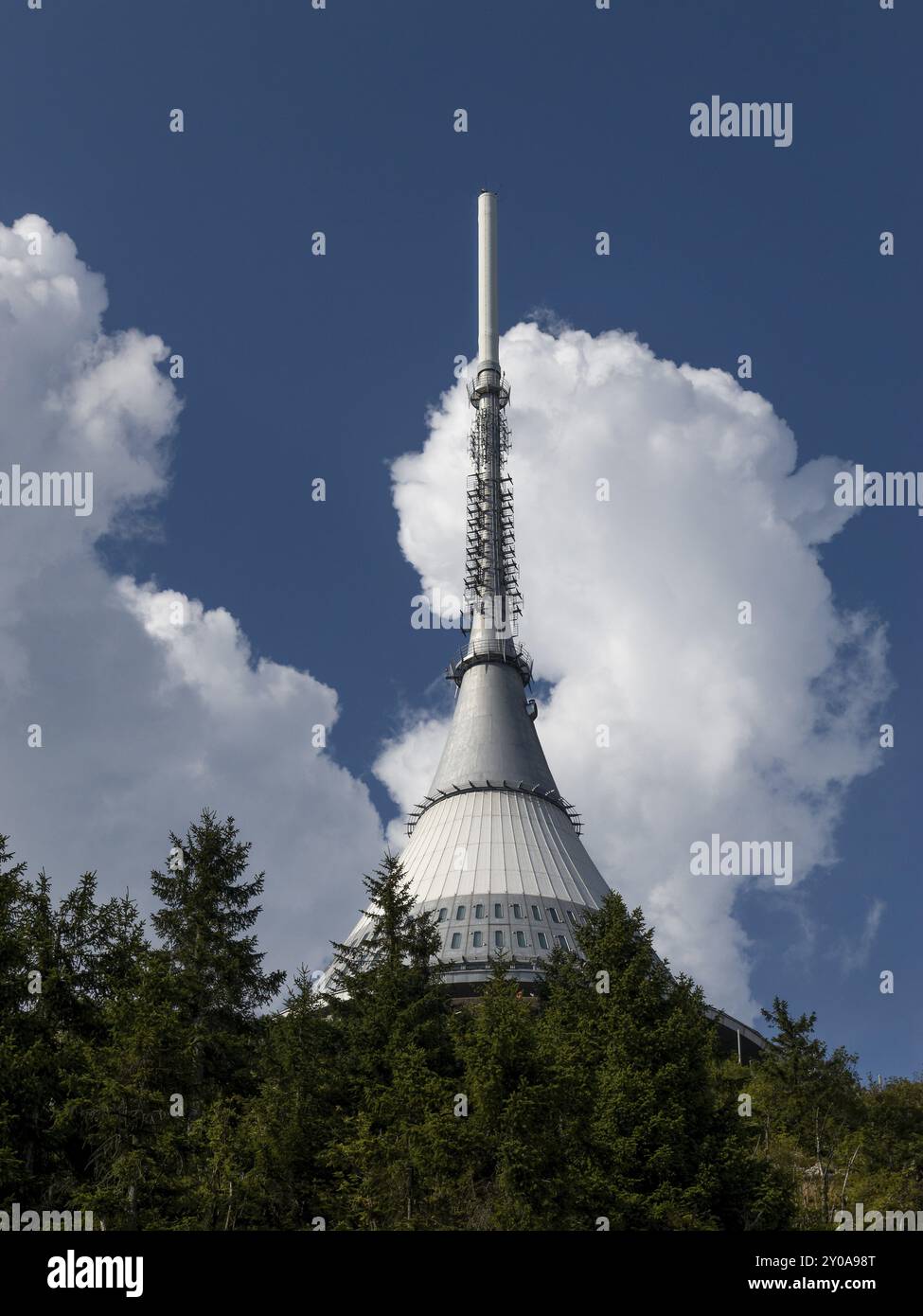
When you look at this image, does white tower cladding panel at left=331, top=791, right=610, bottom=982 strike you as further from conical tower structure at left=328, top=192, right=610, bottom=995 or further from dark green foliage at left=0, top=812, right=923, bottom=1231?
dark green foliage at left=0, top=812, right=923, bottom=1231

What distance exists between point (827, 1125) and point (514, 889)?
23307mm

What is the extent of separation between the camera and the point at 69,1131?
30.4 meters

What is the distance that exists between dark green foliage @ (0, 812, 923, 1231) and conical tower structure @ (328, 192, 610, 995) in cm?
1468

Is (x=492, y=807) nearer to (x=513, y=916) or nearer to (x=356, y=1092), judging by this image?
(x=513, y=916)

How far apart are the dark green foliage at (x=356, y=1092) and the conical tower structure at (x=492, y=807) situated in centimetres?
1468

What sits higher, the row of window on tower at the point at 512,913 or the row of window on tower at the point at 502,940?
the row of window on tower at the point at 512,913

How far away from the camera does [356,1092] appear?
36.5 m

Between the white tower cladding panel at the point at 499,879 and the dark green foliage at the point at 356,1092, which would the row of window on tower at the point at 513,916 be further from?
the dark green foliage at the point at 356,1092

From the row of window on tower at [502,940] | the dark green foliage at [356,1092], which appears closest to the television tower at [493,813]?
the row of window on tower at [502,940]

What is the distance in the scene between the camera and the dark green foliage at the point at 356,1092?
29.3 meters
